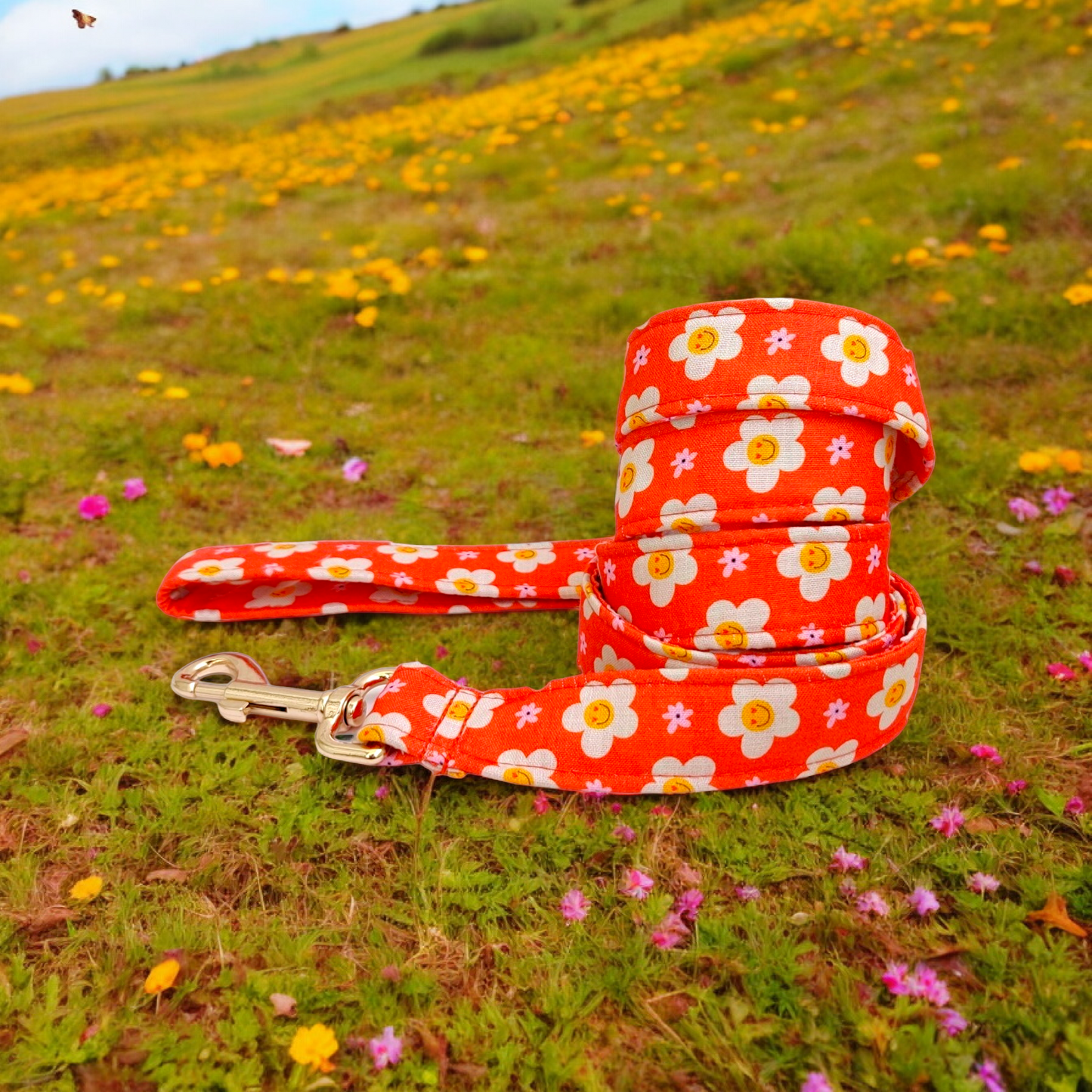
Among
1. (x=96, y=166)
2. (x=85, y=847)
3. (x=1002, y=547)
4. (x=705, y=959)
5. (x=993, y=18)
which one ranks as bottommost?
(x=1002, y=547)

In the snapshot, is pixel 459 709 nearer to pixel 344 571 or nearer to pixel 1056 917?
pixel 344 571

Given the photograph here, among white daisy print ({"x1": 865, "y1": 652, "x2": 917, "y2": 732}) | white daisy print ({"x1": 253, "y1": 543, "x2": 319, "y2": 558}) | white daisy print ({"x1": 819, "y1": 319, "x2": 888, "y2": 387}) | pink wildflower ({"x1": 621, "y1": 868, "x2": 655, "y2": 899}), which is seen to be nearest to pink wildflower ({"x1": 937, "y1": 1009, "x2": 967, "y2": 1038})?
pink wildflower ({"x1": 621, "y1": 868, "x2": 655, "y2": 899})

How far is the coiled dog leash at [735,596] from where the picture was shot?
222 centimetres

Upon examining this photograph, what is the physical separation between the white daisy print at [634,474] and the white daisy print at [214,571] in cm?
163

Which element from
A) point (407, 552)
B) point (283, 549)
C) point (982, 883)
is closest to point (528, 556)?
point (407, 552)

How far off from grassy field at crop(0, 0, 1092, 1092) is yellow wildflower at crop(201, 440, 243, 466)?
0.07 meters

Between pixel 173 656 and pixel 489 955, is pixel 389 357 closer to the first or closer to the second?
pixel 173 656

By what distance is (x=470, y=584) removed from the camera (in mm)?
3227

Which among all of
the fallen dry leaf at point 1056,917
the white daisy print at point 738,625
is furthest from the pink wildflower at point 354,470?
the fallen dry leaf at point 1056,917

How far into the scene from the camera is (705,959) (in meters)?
1.87

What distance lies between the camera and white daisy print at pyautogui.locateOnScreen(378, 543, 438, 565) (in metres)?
3.34

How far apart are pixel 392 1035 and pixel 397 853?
1.71 ft

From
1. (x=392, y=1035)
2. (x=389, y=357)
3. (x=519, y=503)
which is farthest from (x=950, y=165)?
(x=392, y=1035)

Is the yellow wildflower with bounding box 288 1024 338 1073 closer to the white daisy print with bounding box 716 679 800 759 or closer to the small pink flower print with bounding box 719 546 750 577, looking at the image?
the white daisy print with bounding box 716 679 800 759
